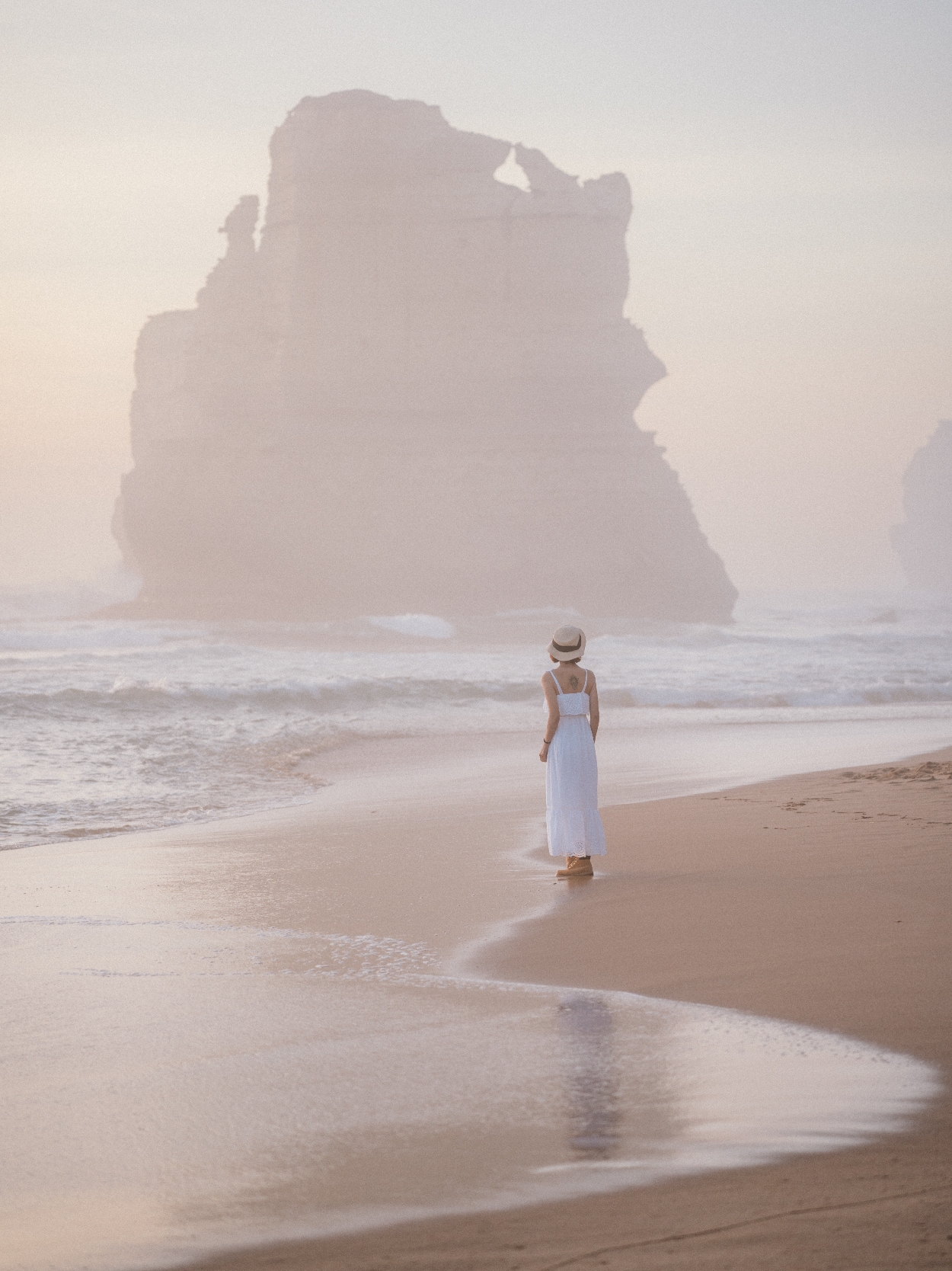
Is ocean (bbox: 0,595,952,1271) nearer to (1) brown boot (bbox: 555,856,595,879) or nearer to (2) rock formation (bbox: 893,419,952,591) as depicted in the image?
(1) brown boot (bbox: 555,856,595,879)

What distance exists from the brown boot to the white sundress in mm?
49

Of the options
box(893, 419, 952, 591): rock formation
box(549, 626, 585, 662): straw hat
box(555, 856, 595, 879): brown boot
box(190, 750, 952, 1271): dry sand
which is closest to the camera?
box(190, 750, 952, 1271): dry sand

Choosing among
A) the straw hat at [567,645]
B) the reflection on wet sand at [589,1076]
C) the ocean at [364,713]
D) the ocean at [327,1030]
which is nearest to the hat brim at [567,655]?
the straw hat at [567,645]

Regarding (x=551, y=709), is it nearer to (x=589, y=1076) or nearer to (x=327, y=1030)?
(x=327, y=1030)

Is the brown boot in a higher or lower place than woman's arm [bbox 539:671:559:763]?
lower

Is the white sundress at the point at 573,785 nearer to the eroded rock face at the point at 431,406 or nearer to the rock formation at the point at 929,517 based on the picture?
the eroded rock face at the point at 431,406

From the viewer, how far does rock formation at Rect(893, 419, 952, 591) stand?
13500cm

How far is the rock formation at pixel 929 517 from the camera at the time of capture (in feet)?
443

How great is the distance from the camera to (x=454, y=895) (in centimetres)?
612

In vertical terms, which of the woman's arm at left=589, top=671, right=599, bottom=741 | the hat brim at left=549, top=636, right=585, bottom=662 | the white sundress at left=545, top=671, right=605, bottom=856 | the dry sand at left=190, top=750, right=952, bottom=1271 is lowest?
the dry sand at left=190, top=750, right=952, bottom=1271

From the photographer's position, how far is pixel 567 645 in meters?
6.63

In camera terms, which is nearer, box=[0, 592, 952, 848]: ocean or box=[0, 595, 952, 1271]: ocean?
box=[0, 595, 952, 1271]: ocean

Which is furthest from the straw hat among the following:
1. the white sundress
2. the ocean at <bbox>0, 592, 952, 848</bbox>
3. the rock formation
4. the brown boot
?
the rock formation

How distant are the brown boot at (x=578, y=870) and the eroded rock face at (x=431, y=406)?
158 ft
